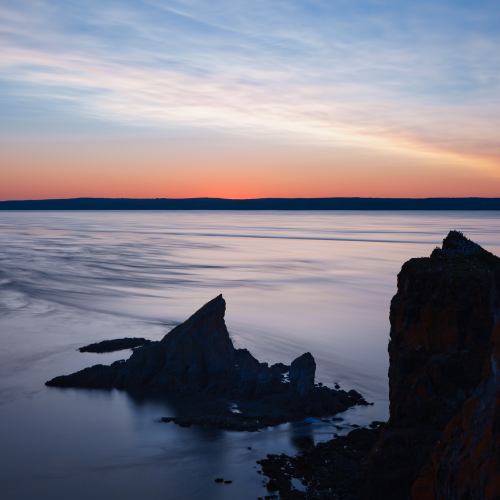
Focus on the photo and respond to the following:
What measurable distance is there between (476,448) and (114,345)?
58.1 ft

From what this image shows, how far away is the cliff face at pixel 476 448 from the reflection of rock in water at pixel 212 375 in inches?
325

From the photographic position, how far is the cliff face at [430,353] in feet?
28.6

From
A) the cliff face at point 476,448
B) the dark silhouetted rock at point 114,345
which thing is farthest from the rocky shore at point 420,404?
the dark silhouetted rock at point 114,345

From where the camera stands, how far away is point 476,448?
6.05 meters

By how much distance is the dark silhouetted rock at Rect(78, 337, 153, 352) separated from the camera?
21.5 metres

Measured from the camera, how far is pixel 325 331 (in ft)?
88.9

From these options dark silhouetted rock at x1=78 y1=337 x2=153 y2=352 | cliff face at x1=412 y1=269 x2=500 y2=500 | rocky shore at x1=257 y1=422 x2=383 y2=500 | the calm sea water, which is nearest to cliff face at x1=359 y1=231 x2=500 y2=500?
rocky shore at x1=257 y1=422 x2=383 y2=500

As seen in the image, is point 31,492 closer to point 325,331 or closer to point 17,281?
point 325,331

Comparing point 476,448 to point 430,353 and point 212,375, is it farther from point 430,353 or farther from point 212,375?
point 212,375

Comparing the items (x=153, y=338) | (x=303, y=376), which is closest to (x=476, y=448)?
(x=303, y=376)

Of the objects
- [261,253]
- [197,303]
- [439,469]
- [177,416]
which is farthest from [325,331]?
[261,253]

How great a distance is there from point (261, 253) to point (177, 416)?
59749 mm

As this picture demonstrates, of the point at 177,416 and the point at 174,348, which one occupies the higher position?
the point at 174,348

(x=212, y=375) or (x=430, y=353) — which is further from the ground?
(x=430, y=353)
